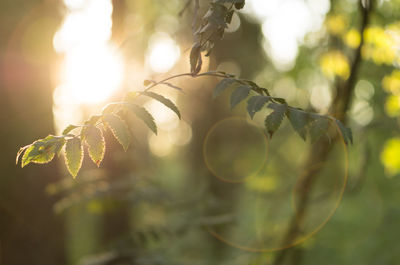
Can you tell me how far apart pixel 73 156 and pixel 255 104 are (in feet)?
2.01

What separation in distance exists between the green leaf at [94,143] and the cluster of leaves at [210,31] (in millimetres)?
362

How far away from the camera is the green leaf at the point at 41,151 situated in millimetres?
1158

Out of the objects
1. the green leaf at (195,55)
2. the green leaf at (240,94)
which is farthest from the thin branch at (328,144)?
the green leaf at (195,55)

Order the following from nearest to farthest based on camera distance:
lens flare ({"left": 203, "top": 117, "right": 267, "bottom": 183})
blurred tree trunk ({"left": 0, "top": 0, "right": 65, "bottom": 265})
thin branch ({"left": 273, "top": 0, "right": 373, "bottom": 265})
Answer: thin branch ({"left": 273, "top": 0, "right": 373, "bottom": 265})
blurred tree trunk ({"left": 0, "top": 0, "right": 65, "bottom": 265})
lens flare ({"left": 203, "top": 117, "right": 267, "bottom": 183})

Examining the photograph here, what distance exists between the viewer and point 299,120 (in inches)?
49.9

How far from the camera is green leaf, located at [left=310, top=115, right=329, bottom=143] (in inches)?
49.6

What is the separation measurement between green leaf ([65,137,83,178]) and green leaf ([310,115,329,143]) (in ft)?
2.46

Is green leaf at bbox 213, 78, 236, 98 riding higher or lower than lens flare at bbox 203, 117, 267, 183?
higher

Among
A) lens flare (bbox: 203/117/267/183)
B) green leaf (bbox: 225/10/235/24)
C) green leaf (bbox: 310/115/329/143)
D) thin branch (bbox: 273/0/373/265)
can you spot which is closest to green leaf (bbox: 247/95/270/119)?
green leaf (bbox: 310/115/329/143)

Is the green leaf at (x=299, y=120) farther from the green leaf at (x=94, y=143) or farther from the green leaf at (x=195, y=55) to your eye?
the green leaf at (x=94, y=143)

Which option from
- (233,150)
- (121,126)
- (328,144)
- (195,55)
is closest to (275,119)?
(195,55)

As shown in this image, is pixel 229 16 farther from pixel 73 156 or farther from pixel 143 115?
pixel 73 156

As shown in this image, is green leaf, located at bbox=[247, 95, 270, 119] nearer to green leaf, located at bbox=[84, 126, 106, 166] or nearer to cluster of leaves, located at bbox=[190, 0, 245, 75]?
cluster of leaves, located at bbox=[190, 0, 245, 75]

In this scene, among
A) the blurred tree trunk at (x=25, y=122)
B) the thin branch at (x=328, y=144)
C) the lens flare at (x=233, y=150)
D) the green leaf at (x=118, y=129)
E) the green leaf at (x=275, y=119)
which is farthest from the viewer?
the lens flare at (x=233, y=150)
